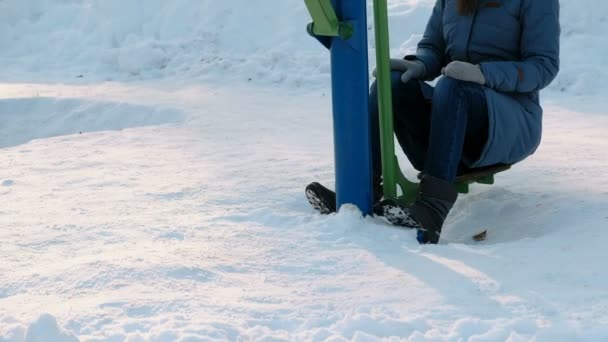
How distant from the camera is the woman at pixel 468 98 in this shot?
285 centimetres

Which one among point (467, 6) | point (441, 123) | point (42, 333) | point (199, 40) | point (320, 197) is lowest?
point (199, 40)

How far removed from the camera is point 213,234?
113 inches

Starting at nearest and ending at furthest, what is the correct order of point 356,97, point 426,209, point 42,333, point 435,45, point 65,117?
point 42,333 → point 426,209 → point 356,97 → point 435,45 → point 65,117

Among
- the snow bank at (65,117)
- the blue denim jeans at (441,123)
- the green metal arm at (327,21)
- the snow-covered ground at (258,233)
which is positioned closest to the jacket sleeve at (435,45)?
the blue denim jeans at (441,123)

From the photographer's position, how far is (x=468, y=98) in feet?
9.37

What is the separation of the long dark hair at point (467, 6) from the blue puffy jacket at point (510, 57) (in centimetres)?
2

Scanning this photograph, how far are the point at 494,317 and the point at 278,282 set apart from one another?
641mm

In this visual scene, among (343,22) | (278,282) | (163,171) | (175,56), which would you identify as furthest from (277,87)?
(278,282)

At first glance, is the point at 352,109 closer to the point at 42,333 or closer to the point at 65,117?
the point at 42,333

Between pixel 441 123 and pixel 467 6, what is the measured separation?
1.69 ft

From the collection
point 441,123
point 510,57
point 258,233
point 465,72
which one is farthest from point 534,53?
point 258,233

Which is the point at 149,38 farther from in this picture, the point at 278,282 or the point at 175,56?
the point at 278,282

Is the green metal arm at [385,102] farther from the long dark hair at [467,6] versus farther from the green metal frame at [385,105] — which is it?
the long dark hair at [467,6]

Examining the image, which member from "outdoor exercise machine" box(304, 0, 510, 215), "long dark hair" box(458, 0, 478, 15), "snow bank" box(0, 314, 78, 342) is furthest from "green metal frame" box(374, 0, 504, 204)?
"snow bank" box(0, 314, 78, 342)
